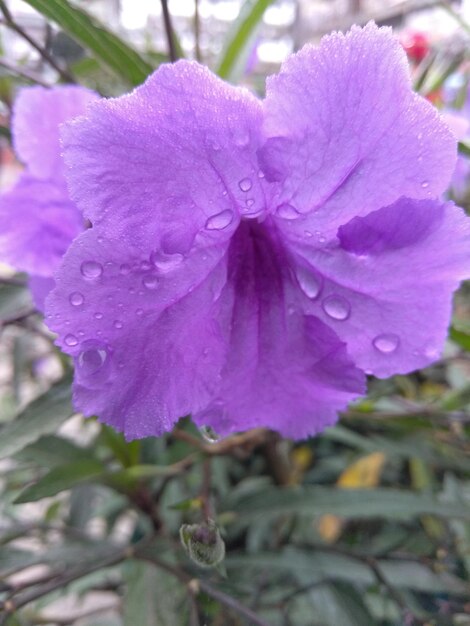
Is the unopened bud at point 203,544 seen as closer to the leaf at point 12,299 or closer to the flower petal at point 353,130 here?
the flower petal at point 353,130

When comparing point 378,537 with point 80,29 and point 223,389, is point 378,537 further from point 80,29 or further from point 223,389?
point 80,29

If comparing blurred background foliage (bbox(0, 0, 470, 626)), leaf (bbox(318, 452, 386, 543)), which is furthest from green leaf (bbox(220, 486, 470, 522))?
leaf (bbox(318, 452, 386, 543))

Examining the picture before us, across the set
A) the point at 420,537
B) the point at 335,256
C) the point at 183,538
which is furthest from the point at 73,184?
the point at 420,537

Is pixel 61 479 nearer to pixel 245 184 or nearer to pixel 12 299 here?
pixel 12 299

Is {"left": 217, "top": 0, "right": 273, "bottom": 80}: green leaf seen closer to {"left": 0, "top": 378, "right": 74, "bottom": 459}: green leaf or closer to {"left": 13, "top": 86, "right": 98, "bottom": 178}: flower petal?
{"left": 13, "top": 86, "right": 98, "bottom": 178}: flower petal

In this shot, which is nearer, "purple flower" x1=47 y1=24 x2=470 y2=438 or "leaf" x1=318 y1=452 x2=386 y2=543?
"purple flower" x1=47 y1=24 x2=470 y2=438
